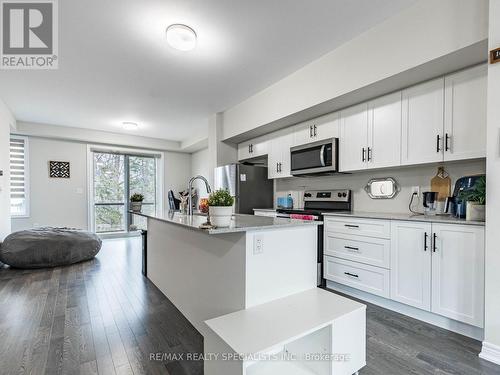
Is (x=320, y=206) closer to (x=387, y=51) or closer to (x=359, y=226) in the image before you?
(x=359, y=226)

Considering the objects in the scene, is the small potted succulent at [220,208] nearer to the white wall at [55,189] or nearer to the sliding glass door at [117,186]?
the sliding glass door at [117,186]

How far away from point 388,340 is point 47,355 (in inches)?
97.2

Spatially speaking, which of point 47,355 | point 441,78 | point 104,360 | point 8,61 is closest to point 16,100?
point 8,61

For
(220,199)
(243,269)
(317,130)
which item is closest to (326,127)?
(317,130)

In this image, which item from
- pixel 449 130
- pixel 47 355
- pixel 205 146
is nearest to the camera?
pixel 47 355

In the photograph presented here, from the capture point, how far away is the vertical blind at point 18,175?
5.41 m

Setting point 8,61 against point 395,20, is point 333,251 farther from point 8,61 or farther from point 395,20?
point 8,61

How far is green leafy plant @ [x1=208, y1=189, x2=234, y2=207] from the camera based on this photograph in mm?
1626

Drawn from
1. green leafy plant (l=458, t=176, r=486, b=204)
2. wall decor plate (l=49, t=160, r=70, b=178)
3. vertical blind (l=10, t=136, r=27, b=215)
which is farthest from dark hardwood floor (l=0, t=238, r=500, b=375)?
wall decor plate (l=49, t=160, r=70, b=178)

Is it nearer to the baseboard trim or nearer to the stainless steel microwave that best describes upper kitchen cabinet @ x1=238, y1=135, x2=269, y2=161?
the stainless steel microwave

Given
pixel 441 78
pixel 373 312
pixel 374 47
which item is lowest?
pixel 373 312

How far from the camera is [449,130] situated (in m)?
2.21

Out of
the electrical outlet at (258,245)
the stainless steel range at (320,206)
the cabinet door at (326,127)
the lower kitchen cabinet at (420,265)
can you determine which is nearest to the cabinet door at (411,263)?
the lower kitchen cabinet at (420,265)

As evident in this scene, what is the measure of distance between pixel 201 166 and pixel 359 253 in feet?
17.6
